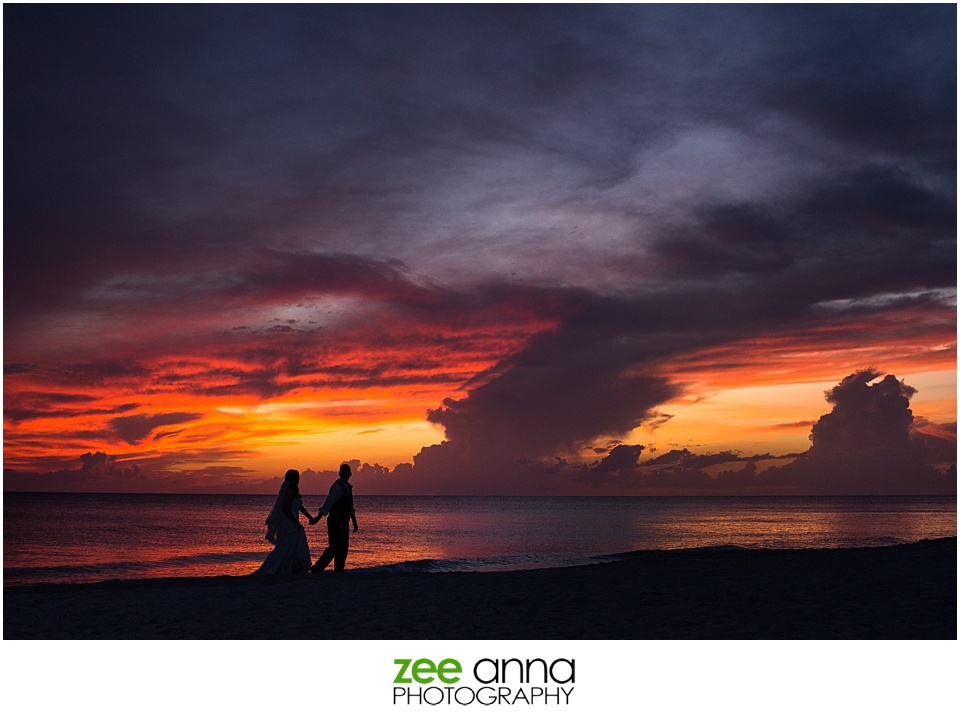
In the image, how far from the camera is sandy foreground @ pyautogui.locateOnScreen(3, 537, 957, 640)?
910cm

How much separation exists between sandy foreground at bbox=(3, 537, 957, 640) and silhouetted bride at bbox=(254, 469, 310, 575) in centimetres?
148

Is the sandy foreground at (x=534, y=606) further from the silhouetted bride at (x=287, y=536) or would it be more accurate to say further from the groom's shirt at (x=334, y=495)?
the groom's shirt at (x=334, y=495)

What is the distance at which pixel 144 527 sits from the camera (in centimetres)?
6956

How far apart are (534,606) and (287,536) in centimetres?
709

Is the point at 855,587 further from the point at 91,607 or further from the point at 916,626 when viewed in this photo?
the point at 91,607

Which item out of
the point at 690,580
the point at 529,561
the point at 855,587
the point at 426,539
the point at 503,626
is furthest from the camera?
the point at 426,539

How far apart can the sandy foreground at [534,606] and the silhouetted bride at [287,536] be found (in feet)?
4.85

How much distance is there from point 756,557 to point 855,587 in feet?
16.5

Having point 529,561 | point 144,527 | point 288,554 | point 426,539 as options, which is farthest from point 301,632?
point 144,527

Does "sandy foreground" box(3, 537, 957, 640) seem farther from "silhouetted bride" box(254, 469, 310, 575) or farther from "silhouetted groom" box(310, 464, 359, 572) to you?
"silhouetted groom" box(310, 464, 359, 572)

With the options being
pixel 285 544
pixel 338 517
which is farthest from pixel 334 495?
pixel 285 544
